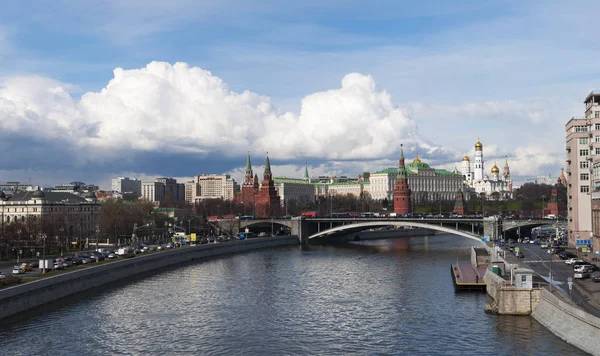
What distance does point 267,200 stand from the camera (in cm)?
15638

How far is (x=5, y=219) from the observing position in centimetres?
10100

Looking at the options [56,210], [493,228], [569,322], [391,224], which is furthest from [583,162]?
[56,210]

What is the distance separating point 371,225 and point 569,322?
6782cm

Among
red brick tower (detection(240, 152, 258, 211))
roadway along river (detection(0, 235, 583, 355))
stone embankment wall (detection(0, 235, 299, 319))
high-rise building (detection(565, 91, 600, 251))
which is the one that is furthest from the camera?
red brick tower (detection(240, 152, 258, 211))

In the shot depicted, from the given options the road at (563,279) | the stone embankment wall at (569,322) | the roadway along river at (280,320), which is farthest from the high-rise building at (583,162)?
the stone embankment wall at (569,322)

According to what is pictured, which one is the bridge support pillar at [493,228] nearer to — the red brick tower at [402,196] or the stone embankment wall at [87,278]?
the stone embankment wall at [87,278]

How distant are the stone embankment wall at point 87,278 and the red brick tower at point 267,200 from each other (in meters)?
64.2

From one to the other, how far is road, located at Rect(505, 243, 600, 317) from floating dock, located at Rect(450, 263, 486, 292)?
3139 millimetres

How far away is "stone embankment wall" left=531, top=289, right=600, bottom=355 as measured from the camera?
97.0ft

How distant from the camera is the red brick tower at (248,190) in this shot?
17462cm

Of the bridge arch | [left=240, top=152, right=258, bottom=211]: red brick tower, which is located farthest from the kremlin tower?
the bridge arch

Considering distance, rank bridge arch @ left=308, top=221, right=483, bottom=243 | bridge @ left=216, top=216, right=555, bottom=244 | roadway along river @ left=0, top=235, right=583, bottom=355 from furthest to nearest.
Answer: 1. bridge arch @ left=308, top=221, right=483, bottom=243
2. bridge @ left=216, top=216, right=555, bottom=244
3. roadway along river @ left=0, top=235, right=583, bottom=355

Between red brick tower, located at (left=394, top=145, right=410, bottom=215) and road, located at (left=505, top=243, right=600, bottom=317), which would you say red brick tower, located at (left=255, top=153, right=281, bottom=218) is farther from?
road, located at (left=505, top=243, right=600, bottom=317)

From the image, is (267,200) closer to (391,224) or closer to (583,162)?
(391,224)
